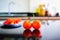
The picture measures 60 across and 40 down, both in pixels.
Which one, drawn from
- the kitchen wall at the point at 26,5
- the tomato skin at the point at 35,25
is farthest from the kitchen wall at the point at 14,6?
the tomato skin at the point at 35,25

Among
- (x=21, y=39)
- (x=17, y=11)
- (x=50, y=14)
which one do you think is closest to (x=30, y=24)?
(x=21, y=39)

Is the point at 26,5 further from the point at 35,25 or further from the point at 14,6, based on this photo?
the point at 35,25

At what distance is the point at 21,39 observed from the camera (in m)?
0.73

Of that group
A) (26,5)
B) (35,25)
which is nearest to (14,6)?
(26,5)

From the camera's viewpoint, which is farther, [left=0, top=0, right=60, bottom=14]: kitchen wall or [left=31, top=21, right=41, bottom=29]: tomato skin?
[left=0, top=0, right=60, bottom=14]: kitchen wall

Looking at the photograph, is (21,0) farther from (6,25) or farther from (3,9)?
(6,25)

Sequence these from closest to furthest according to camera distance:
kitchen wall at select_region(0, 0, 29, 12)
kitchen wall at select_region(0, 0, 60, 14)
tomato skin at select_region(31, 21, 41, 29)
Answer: tomato skin at select_region(31, 21, 41, 29) < kitchen wall at select_region(0, 0, 60, 14) < kitchen wall at select_region(0, 0, 29, 12)

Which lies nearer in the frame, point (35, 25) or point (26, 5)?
point (35, 25)

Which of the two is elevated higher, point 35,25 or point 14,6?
point 14,6

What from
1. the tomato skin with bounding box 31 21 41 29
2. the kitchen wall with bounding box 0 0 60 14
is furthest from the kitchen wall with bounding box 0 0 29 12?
the tomato skin with bounding box 31 21 41 29

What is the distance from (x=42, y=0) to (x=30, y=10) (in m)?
0.41

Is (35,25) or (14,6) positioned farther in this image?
(14,6)

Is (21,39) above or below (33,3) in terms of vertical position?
below

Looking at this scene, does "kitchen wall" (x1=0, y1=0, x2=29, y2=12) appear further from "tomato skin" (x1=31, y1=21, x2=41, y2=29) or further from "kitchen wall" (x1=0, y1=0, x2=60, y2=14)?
"tomato skin" (x1=31, y1=21, x2=41, y2=29)
